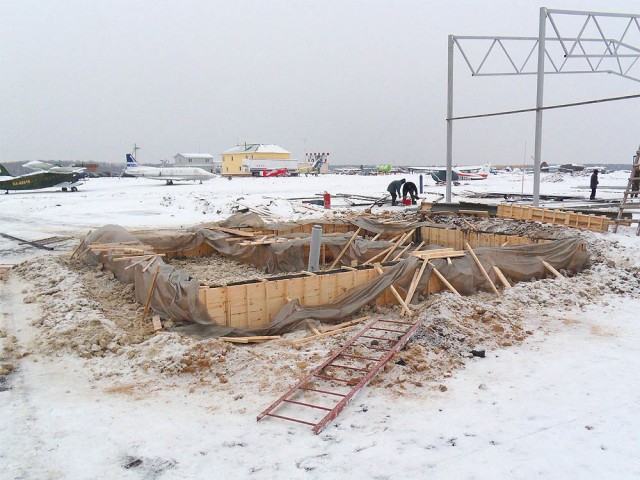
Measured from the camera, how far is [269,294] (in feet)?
27.6

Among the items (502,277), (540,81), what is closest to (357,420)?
(502,277)

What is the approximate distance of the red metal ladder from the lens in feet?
16.7

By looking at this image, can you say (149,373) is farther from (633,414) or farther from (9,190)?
(9,190)

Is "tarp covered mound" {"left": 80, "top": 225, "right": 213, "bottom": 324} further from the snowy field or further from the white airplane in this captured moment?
the white airplane

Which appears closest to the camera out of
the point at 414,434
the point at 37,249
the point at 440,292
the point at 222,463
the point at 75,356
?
the point at 222,463

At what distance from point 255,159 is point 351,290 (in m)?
69.4

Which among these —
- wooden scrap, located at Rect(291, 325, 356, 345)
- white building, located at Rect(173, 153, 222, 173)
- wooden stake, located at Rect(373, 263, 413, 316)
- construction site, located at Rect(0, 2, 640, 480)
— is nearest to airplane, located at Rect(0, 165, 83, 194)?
construction site, located at Rect(0, 2, 640, 480)

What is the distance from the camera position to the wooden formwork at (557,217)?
1268 centimetres

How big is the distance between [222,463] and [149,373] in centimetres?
234

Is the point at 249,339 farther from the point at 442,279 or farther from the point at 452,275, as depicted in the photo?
the point at 452,275

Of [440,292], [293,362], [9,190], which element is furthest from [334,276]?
[9,190]

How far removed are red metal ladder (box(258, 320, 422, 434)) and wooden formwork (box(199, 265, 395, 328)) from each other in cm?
156

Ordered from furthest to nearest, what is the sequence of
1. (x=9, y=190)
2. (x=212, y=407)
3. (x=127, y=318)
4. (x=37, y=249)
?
(x=9, y=190) → (x=37, y=249) → (x=127, y=318) → (x=212, y=407)

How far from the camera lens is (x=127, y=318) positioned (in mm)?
8484
